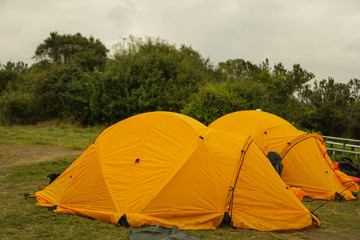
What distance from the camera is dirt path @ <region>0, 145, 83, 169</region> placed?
35.8ft

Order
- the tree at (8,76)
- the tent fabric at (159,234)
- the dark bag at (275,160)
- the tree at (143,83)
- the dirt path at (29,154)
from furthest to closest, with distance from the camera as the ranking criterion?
the tree at (8,76)
the tree at (143,83)
the dirt path at (29,154)
the dark bag at (275,160)
the tent fabric at (159,234)

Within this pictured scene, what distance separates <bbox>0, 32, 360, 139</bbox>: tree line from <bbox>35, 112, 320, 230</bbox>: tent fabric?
10.1 m

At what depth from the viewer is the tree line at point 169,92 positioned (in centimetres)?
1708

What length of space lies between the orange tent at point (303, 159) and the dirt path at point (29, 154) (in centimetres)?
699

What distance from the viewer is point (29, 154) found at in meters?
12.2

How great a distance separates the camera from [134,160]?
5.88 m

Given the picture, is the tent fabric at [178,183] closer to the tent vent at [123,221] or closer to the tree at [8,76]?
the tent vent at [123,221]

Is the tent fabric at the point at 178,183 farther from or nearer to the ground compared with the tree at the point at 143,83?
nearer to the ground

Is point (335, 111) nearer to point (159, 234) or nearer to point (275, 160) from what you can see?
point (275, 160)

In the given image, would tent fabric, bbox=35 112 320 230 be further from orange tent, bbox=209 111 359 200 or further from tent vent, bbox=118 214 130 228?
orange tent, bbox=209 111 359 200

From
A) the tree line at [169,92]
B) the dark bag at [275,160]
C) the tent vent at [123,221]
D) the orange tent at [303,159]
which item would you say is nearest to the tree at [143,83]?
the tree line at [169,92]

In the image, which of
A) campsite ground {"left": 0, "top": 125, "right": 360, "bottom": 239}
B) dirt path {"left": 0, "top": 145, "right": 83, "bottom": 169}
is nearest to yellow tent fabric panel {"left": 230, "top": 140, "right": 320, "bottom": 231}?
campsite ground {"left": 0, "top": 125, "right": 360, "bottom": 239}

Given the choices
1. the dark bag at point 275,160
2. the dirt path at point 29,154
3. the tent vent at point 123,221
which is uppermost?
the dark bag at point 275,160

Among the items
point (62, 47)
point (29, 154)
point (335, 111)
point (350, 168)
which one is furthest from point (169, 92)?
point (62, 47)
